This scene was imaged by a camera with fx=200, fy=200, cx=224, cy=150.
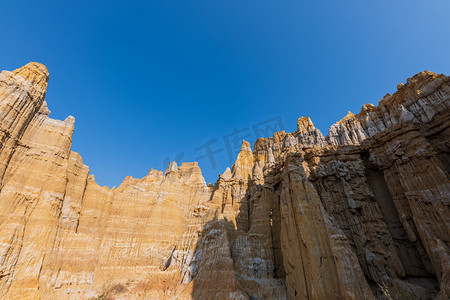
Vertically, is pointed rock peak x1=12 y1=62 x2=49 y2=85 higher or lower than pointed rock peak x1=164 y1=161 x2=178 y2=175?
higher

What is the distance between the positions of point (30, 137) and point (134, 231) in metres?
20.8

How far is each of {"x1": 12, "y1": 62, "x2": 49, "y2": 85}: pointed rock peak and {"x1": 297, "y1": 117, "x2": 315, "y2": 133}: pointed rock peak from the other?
145 ft

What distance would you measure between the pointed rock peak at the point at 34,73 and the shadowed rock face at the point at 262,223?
161mm

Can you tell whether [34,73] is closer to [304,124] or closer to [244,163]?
[244,163]

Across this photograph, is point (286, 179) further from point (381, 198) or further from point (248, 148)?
point (248, 148)

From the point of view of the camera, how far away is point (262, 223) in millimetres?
30625

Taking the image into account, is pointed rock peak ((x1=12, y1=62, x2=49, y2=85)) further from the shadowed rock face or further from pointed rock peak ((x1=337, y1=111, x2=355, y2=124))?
pointed rock peak ((x1=337, y1=111, x2=355, y2=124))

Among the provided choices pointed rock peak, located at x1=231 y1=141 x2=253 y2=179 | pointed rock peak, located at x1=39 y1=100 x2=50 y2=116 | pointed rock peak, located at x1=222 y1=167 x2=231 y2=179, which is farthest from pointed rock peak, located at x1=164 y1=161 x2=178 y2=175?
pointed rock peak, located at x1=39 y1=100 x2=50 y2=116

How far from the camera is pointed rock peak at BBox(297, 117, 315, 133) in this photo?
4072cm

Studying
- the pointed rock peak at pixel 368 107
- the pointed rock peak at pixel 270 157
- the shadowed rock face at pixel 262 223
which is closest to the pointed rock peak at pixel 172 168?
the shadowed rock face at pixel 262 223

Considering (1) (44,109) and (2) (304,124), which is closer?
(1) (44,109)

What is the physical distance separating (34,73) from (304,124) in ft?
151

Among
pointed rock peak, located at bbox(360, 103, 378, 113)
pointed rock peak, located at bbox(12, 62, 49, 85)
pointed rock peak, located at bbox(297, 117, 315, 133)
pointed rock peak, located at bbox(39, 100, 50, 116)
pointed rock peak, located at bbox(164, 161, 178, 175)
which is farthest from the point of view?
pointed rock peak, located at bbox(164, 161, 178, 175)

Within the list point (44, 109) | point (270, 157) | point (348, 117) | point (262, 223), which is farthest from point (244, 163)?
point (44, 109)
